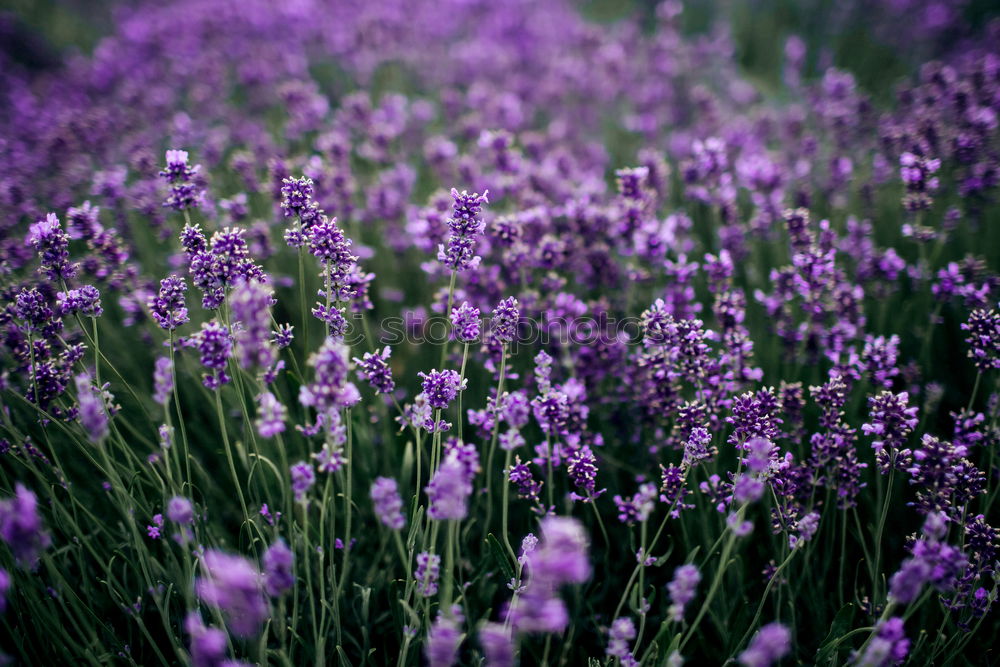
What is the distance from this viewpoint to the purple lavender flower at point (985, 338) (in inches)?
82.3

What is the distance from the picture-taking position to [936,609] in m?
2.34

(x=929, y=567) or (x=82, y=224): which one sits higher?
(x=82, y=224)

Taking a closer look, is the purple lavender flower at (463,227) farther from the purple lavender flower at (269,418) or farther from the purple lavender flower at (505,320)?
the purple lavender flower at (269,418)

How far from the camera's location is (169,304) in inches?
80.3

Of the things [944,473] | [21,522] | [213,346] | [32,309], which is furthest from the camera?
[32,309]

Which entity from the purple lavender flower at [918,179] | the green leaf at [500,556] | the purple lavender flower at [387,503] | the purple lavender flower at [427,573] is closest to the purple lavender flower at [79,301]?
the purple lavender flower at [387,503]

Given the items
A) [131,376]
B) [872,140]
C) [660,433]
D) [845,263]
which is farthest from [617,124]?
[131,376]

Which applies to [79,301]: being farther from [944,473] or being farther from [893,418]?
[944,473]

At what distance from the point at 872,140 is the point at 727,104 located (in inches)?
85.9

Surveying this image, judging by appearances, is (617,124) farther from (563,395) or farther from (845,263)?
(563,395)

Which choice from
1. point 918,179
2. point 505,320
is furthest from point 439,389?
point 918,179

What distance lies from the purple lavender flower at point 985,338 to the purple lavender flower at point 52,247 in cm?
289

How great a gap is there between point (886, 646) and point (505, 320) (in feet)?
4.20

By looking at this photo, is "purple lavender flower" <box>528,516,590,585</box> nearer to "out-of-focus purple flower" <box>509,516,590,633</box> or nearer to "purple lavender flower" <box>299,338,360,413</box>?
"out-of-focus purple flower" <box>509,516,590,633</box>
